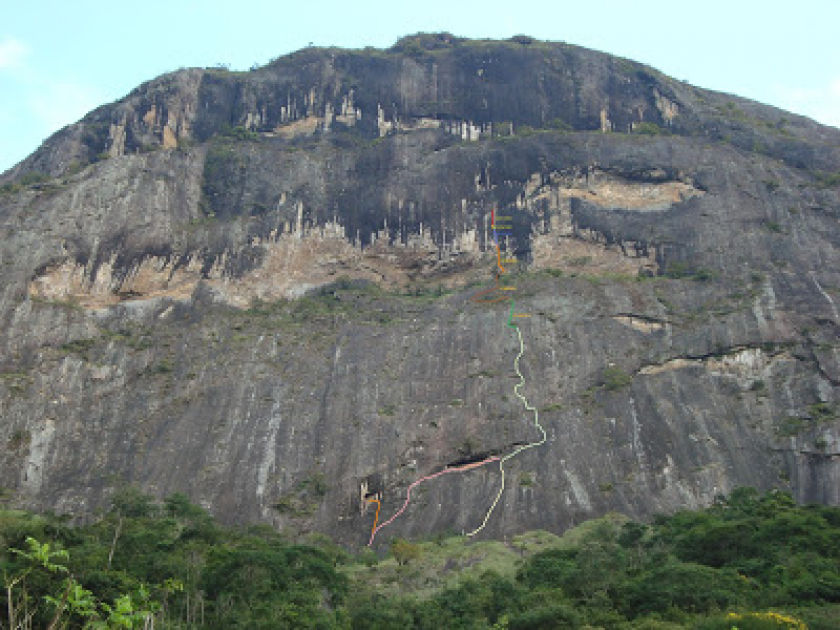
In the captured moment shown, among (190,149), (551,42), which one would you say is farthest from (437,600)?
(551,42)

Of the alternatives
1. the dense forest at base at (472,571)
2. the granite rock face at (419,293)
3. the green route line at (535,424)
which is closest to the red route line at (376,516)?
the granite rock face at (419,293)

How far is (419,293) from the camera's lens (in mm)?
57062

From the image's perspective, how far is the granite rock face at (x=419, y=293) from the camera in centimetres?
4138

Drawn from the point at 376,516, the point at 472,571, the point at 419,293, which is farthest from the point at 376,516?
the point at 419,293

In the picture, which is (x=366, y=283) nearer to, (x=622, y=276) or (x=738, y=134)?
(x=622, y=276)

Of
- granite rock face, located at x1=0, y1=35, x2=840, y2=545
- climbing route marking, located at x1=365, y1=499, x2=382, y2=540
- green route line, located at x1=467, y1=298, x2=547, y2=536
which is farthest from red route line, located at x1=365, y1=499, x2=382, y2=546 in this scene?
green route line, located at x1=467, y1=298, x2=547, y2=536

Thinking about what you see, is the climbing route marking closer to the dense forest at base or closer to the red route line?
the red route line

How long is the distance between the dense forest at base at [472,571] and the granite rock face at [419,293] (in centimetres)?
295

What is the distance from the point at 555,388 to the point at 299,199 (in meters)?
23.0

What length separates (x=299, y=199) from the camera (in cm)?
6012

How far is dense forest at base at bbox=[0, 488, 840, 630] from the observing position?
2692 centimetres

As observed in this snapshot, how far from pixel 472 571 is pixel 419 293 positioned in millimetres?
24785

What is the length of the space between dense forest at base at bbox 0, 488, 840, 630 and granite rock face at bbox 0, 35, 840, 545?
9.69 ft

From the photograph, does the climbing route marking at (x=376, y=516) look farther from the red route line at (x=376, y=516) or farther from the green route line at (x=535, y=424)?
the green route line at (x=535, y=424)
